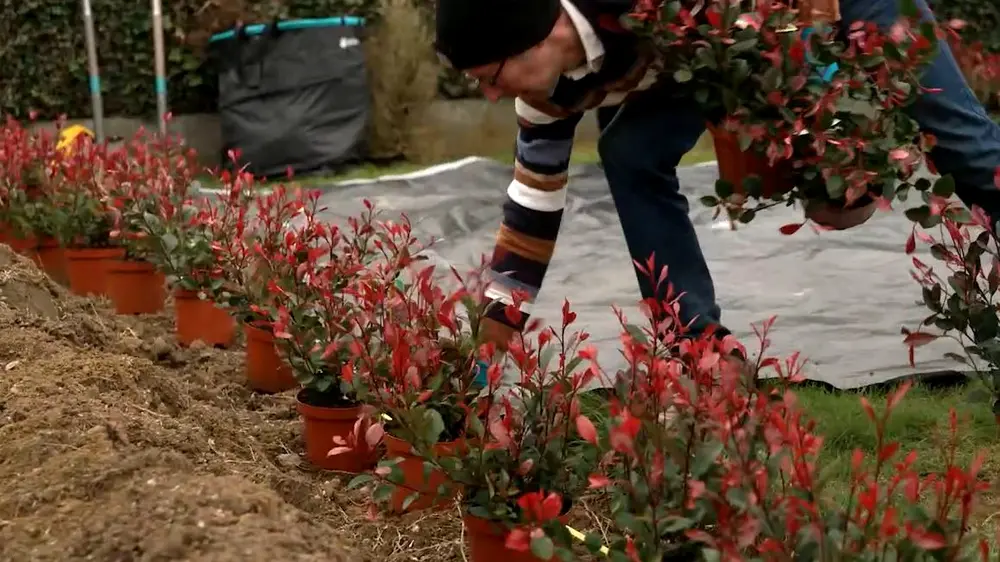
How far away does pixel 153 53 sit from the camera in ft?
21.8

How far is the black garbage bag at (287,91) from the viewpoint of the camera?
6562mm

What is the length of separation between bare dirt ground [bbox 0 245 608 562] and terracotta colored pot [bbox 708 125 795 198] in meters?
0.66

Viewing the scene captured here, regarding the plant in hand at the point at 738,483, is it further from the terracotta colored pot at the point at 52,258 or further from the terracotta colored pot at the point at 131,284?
the terracotta colored pot at the point at 52,258

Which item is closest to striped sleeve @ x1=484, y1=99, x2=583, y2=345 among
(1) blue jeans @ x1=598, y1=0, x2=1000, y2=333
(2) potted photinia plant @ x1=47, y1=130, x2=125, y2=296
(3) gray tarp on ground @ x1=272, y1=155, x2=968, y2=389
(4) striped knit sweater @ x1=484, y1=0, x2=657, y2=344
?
(4) striped knit sweater @ x1=484, y1=0, x2=657, y2=344

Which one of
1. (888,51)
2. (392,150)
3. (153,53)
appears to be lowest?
(392,150)

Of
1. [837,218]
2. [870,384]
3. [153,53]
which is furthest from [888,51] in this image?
[153,53]

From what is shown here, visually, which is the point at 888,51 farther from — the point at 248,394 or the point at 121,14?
the point at 121,14

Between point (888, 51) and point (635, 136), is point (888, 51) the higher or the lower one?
the higher one

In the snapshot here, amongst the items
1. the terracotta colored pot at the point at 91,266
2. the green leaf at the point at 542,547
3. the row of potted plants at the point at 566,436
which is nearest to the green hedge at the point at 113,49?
the terracotta colored pot at the point at 91,266

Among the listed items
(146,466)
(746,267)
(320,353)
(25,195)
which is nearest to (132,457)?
(146,466)

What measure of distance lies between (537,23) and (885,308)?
1993 mm

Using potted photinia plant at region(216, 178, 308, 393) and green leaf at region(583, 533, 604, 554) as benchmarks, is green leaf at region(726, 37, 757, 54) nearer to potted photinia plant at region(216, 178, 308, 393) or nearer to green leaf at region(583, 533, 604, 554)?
green leaf at region(583, 533, 604, 554)

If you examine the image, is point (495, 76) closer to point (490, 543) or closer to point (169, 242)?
point (490, 543)

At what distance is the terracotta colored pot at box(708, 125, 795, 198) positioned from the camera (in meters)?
1.75
